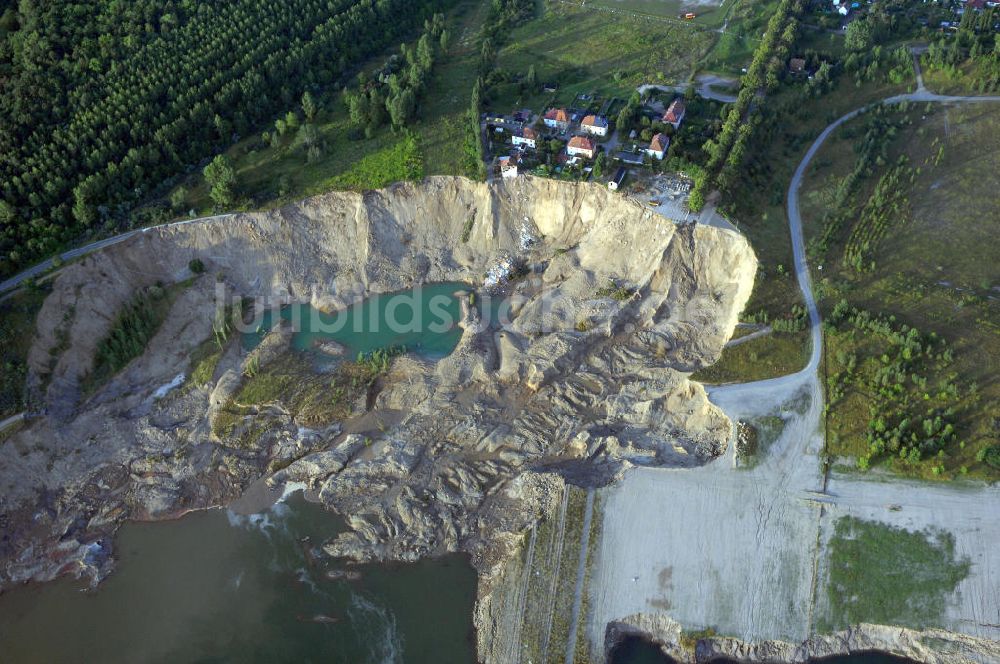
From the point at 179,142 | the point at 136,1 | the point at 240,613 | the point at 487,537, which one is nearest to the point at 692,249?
the point at 487,537

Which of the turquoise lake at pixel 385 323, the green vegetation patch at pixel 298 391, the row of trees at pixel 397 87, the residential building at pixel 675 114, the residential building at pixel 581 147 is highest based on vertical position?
the row of trees at pixel 397 87

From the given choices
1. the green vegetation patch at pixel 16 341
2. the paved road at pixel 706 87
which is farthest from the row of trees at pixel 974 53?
the green vegetation patch at pixel 16 341

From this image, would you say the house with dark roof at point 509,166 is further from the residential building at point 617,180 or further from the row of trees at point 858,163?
the row of trees at point 858,163

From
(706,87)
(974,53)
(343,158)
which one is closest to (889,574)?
(706,87)

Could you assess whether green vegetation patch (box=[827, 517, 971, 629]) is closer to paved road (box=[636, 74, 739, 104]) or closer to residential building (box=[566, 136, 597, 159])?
residential building (box=[566, 136, 597, 159])

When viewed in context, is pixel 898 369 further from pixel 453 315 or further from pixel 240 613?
pixel 240 613

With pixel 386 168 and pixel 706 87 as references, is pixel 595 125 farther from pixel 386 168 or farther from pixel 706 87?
pixel 386 168

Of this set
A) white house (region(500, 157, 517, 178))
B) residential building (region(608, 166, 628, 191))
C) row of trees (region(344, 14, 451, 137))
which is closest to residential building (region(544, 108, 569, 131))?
white house (region(500, 157, 517, 178))
